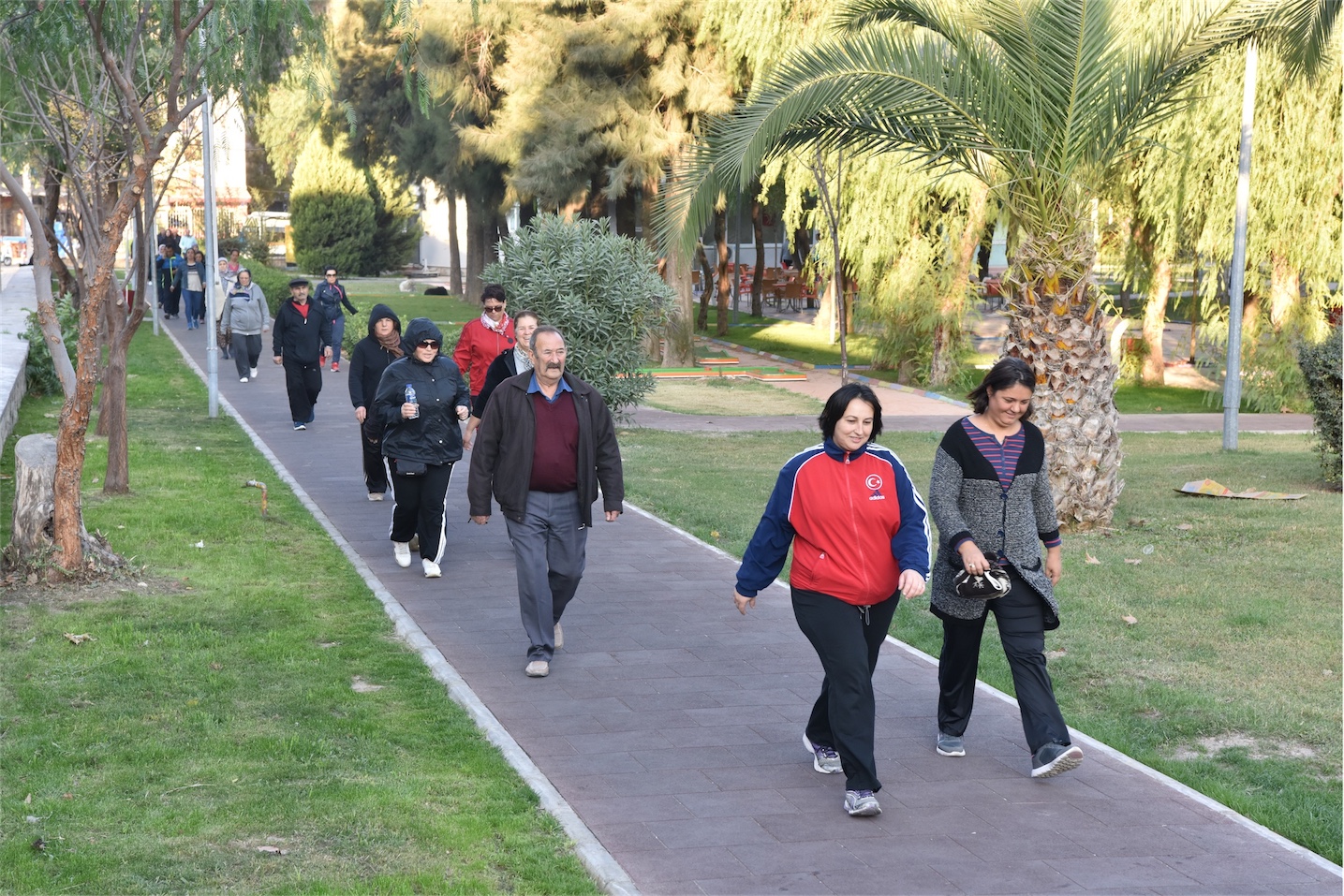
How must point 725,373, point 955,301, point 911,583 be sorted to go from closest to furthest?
point 911,583 → point 955,301 → point 725,373

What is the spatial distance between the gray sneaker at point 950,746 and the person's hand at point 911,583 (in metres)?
1.06

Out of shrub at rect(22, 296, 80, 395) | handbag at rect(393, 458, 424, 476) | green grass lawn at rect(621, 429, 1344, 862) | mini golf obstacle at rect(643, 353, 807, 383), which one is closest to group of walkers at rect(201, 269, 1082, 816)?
green grass lawn at rect(621, 429, 1344, 862)

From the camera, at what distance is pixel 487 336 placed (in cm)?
1117

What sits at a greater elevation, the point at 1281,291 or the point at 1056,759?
the point at 1281,291

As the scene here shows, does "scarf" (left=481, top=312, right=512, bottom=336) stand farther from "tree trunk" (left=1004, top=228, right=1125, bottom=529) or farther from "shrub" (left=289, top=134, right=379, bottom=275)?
"shrub" (left=289, top=134, right=379, bottom=275)

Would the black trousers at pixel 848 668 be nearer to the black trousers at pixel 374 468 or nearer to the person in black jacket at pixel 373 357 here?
the person in black jacket at pixel 373 357

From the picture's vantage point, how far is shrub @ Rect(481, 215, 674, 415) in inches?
684

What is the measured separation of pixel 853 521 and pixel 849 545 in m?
0.10

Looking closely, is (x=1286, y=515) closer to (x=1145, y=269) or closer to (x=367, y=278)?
(x=1145, y=269)

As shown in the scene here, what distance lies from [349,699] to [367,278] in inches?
2000

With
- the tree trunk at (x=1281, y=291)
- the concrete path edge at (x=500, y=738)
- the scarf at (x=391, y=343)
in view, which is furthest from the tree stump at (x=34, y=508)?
the tree trunk at (x=1281, y=291)

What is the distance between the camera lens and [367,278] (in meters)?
55.9

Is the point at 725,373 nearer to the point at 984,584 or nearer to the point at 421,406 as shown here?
the point at 421,406

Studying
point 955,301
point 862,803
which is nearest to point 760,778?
point 862,803
